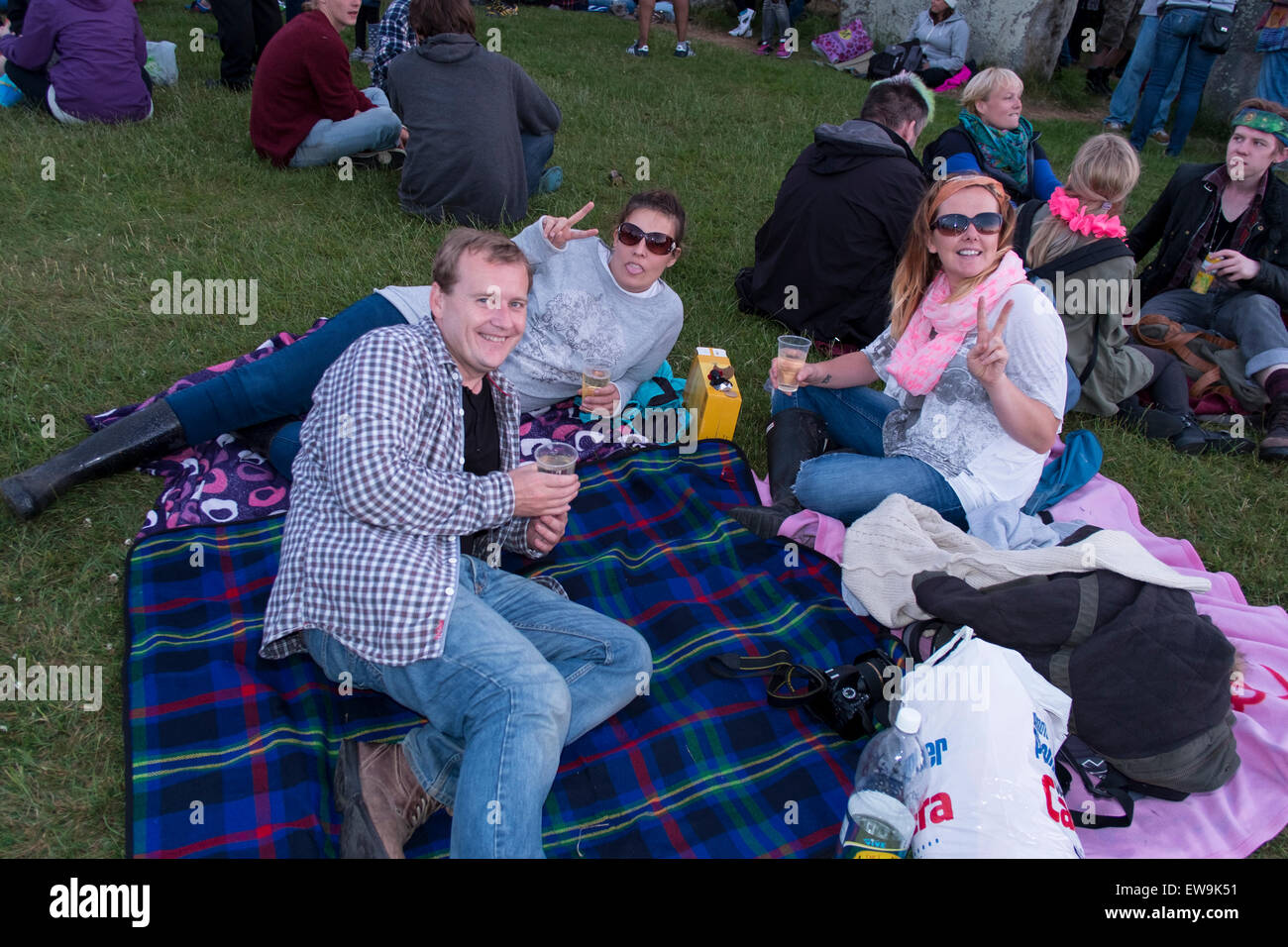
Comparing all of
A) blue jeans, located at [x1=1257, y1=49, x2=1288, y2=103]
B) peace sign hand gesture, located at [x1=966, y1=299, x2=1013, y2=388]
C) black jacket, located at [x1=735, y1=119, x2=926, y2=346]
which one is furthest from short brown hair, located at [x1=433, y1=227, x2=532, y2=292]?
blue jeans, located at [x1=1257, y1=49, x2=1288, y2=103]

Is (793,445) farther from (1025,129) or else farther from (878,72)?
(878,72)

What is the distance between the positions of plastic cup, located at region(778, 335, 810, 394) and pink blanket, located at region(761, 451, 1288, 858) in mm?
680

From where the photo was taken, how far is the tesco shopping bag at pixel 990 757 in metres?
2.43

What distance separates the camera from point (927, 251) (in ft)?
13.1

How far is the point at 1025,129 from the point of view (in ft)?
22.4

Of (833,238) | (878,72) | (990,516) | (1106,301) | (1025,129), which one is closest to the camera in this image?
(990,516)

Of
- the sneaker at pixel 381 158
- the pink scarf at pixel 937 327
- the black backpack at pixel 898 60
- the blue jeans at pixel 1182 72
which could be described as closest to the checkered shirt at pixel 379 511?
the pink scarf at pixel 937 327

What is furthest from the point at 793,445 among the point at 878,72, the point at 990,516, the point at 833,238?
the point at 878,72

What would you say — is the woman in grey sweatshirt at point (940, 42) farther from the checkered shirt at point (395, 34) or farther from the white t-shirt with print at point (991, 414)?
the white t-shirt with print at point (991, 414)

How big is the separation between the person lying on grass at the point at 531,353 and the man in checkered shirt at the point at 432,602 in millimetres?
855

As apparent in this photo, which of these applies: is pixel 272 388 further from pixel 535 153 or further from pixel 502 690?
pixel 535 153

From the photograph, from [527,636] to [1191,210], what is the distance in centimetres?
534

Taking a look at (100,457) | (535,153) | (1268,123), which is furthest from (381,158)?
(1268,123)

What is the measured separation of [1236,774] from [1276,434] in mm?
2729
